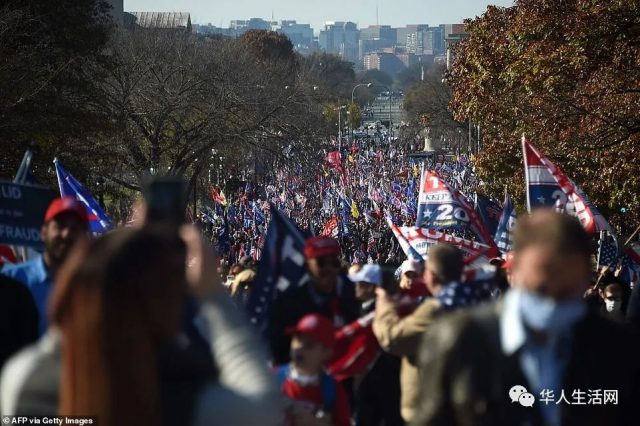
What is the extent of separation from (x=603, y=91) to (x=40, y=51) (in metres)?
11.4

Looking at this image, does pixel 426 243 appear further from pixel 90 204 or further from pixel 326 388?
pixel 326 388

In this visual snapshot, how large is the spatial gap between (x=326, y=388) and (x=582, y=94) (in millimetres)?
16899

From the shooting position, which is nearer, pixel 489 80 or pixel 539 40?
pixel 539 40

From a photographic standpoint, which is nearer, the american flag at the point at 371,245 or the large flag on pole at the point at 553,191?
the large flag on pole at the point at 553,191

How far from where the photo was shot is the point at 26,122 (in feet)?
73.7

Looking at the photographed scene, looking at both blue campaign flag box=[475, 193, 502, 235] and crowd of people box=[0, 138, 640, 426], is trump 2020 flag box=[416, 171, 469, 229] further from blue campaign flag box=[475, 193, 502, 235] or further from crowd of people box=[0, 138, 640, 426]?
crowd of people box=[0, 138, 640, 426]

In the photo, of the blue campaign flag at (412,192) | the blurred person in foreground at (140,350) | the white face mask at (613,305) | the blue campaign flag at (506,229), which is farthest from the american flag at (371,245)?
the blurred person in foreground at (140,350)

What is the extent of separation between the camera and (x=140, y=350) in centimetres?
235

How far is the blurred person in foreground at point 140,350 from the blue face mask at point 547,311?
2.62 ft

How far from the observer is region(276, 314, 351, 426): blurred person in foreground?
507 cm

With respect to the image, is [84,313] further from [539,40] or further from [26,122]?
[539,40]

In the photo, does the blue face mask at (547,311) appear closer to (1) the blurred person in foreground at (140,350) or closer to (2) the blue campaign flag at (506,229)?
(1) the blurred person in foreground at (140,350)

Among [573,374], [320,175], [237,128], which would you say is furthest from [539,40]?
[320,175]

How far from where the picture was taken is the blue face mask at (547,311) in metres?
3.11
